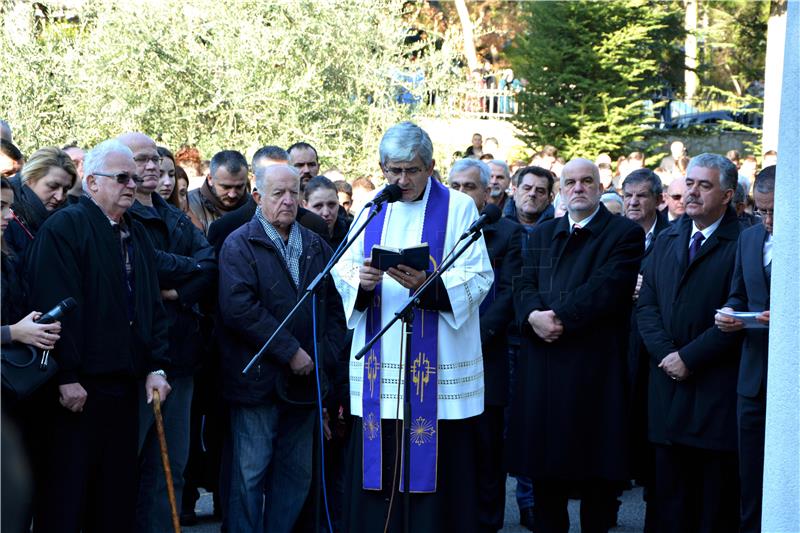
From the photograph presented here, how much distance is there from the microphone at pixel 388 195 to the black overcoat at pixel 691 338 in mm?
2024

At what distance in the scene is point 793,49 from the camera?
4383mm

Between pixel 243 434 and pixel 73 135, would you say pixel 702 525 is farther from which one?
pixel 73 135

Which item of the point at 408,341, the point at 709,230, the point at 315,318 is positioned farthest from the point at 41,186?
the point at 709,230

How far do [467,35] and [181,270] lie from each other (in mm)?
24603

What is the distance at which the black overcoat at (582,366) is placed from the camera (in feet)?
22.9

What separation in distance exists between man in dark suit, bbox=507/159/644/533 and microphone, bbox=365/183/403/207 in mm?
A: 1607

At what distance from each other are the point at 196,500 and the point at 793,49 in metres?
5.57

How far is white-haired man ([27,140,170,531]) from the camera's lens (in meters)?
5.86

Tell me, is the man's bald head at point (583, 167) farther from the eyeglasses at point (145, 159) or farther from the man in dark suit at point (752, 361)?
the eyeglasses at point (145, 159)

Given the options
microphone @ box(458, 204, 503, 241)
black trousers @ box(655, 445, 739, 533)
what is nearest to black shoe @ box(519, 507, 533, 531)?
black trousers @ box(655, 445, 739, 533)

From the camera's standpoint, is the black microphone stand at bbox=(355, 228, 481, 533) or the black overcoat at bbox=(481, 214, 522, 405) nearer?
the black microphone stand at bbox=(355, 228, 481, 533)

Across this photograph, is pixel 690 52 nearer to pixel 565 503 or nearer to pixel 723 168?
pixel 723 168

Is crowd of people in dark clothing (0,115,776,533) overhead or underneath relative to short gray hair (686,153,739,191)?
underneath

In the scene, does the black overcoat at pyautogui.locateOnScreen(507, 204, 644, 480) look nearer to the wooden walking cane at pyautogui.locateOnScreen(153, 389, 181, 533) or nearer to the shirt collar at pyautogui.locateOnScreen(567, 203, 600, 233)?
the shirt collar at pyautogui.locateOnScreen(567, 203, 600, 233)
